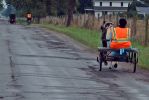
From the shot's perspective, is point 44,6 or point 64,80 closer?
point 64,80

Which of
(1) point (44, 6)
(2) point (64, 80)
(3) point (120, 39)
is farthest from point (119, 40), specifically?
(1) point (44, 6)

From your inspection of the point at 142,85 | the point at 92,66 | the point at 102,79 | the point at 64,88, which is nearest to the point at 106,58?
the point at 92,66

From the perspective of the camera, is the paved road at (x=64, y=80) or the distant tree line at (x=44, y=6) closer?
the paved road at (x=64, y=80)

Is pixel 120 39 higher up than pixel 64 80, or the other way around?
pixel 120 39

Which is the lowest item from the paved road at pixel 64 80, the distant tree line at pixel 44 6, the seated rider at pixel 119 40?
the distant tree line at pixel 44 6

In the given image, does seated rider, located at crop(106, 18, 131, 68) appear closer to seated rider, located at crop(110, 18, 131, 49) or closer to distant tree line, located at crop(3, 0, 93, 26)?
seated rider, located at crop(110, 18, 131, 49)

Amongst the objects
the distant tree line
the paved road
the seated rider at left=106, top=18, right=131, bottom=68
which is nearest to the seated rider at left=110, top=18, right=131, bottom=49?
the seated rider at left=106, top=18, right=131, bottom=68

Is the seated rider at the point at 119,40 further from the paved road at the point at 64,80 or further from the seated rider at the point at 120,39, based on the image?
the paved road at the point at 64,80

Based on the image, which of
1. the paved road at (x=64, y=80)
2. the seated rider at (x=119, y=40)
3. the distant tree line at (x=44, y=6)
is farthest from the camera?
the distant tree line at (x=44, y=6)

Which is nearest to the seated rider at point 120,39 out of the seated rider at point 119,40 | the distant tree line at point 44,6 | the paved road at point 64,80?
the seated rider at point 119,40

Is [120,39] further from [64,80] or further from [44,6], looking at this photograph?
[44,6]

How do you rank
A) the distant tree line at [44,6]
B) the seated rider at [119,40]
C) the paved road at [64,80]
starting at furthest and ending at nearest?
the distant tree line at [44,6] → the seated rider at [119,40] → the paved road at [64,80]

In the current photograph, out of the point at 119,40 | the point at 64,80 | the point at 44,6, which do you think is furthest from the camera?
the point at 44,6

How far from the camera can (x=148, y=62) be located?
20781 mm
